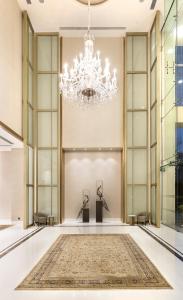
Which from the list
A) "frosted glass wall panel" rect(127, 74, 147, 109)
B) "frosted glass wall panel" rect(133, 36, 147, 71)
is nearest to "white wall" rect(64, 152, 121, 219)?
"frosted glass wall panel" rect(127, 74, 147, 109)

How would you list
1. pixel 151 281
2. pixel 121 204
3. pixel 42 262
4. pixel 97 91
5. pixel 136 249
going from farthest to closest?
pixel 121 204, pixel 97 91, pixel 136 249, pixel 42 262, pixel 151 281

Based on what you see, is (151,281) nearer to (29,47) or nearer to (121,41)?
(29,47)

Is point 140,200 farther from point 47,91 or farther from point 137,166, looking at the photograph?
point 47,91

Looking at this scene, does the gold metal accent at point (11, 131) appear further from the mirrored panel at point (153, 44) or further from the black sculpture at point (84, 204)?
the mirrored panel at point (153, 44)

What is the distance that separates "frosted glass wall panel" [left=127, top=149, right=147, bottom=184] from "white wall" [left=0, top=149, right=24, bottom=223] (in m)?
3.90

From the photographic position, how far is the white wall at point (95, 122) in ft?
38.6

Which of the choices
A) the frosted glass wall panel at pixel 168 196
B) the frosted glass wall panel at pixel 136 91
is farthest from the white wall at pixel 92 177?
the frosted glass wall panel at pixel 168 196

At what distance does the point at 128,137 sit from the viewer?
37.2 feet

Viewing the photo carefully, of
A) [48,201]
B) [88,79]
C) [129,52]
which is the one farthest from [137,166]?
[88,79]

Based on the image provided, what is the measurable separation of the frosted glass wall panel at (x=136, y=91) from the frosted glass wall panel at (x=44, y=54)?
8.93ft

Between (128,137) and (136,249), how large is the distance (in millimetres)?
5414

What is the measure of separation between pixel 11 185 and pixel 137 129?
16.1 ft

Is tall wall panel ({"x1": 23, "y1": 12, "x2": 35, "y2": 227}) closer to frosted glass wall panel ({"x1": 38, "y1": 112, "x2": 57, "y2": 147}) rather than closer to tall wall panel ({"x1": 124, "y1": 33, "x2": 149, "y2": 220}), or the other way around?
frosted glass wall panel ({"x1": 38, "y1": 112, "x2": 57, "y2": 147})

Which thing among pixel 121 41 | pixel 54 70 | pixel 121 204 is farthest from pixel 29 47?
pixel 121 204
